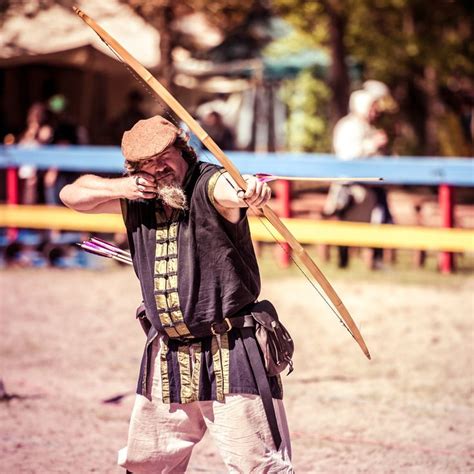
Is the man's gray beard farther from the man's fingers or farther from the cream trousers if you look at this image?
the cream trousers

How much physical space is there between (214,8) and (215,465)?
43.8ft

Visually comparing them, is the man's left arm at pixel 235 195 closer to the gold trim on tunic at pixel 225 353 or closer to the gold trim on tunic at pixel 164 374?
the gold trim on tunic at pixel 225 353

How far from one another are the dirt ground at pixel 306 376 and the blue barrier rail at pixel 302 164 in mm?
1148

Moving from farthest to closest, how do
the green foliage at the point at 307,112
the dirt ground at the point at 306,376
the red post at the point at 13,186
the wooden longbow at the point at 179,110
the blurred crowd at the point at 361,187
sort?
the green foliage at the point at 307,112
the red post at the point at 13,186
the blurred crowd at the point at 361,187
the dirt ground at the point at 306,376
the wooden longbow at the point at 179,110

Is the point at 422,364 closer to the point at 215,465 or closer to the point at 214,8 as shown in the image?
the point at 215,465

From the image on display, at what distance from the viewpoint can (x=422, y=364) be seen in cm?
803

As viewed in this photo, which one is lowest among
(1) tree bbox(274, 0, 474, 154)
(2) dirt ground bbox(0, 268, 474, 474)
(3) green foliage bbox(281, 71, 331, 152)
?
(2) dirt ground bbox(0, 268, 474, 474)

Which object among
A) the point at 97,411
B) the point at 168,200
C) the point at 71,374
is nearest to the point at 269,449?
the point at 168,200

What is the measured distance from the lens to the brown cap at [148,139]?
3951 millimetres

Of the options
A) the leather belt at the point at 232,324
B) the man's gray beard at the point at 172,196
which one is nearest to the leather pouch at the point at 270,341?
the leather belt at the point at 232,324

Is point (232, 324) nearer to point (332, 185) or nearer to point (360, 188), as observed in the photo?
point (360, 188)

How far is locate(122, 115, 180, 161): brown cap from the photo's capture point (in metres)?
3.95

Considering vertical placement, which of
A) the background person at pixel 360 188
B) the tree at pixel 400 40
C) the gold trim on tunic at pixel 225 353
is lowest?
the gold trim on tunic at pixel 225 353

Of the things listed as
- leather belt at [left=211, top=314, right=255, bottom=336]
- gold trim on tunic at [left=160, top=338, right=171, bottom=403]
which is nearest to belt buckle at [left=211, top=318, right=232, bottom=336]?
leather belt at [left=211, top=314, right=255, bottom=336]
